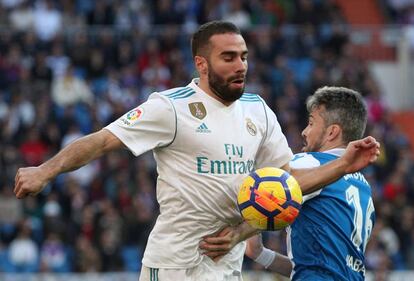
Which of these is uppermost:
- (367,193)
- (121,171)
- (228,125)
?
(228,125)

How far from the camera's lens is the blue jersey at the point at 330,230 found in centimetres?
749

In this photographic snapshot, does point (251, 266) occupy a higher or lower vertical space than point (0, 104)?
lower

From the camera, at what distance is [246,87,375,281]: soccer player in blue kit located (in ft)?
24.6

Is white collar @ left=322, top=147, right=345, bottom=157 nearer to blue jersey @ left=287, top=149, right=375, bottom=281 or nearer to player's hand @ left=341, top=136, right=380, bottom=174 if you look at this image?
blue jersey @ left=287, top=149, right=375, bottom=281

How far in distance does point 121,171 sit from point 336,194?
11.5 metres

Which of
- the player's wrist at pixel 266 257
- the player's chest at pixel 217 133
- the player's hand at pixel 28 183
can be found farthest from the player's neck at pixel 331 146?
the player's hand at pixel 28 183

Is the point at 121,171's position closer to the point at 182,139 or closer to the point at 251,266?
the point at 251,266

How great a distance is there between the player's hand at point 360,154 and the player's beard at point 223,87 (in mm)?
842

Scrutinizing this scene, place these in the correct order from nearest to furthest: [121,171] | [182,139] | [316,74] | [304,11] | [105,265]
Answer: [182,139] < [105,265] < [121,171] < [316,74] < [304,11]

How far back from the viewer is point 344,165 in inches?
279

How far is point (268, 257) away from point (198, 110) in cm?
137

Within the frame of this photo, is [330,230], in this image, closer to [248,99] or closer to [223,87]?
[248,99]

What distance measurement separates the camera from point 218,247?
741 centimetres

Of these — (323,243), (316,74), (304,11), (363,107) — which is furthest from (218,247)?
(304,11)
